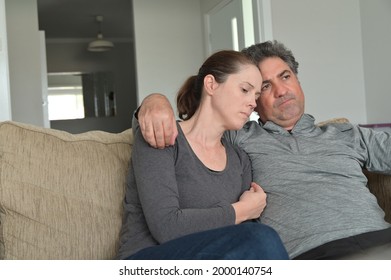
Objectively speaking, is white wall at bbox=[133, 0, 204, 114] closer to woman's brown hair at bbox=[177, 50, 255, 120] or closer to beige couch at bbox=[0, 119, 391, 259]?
woman's brown hair at bbox=[177, 50, 255, 120]

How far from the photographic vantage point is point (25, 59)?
19.2ft

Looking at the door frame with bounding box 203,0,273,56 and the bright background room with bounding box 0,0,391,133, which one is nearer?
the door frame with bounding box 203,0,273,56

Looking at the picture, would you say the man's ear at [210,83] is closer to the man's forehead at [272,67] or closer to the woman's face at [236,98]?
the woman's face at [236,98]

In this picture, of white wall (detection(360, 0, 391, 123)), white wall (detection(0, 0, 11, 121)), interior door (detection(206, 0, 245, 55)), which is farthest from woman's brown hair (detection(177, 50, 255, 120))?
interior door (detection(206, 0, 245, 55))

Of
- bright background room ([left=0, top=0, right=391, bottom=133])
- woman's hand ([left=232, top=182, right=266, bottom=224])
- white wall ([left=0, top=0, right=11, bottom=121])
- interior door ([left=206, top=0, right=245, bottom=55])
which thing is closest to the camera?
woman's hand ([left=232, top=182, right=266, bottom=224])

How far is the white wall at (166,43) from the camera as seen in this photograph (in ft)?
19.0

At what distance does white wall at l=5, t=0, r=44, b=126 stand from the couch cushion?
14.8 feet

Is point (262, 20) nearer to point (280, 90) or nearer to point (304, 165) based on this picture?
point (280, 90)

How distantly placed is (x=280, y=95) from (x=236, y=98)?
0.29 m

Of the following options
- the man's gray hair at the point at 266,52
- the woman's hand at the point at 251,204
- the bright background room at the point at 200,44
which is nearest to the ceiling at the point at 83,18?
the bright background room at the point at 200,44

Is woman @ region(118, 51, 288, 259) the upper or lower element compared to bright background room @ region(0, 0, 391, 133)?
lower

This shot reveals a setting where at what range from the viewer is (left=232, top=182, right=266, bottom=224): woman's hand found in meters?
1.30

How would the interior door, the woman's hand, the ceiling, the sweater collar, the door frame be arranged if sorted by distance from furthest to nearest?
the ceiling
the interior door
the door frame
the sweater collar
the woman's hand
